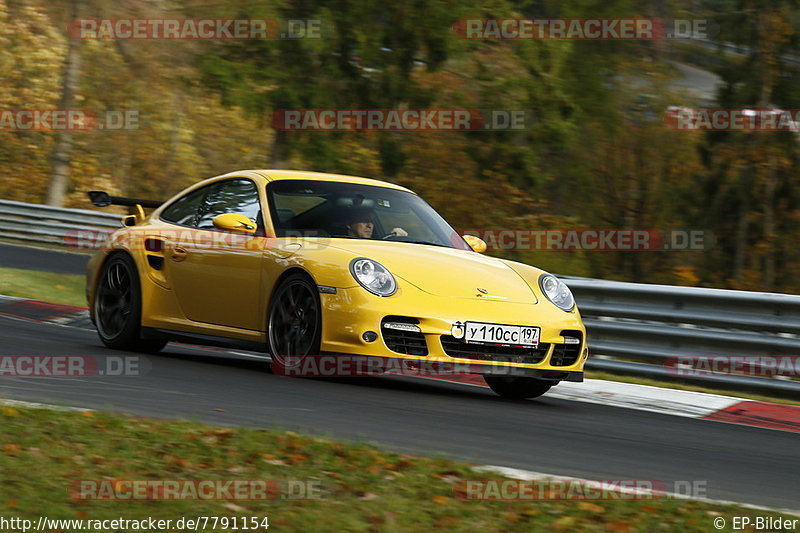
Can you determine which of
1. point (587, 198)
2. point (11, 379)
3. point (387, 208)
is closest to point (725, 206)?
point (587, 198)

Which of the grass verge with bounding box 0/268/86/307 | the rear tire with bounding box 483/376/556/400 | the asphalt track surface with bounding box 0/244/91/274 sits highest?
the asphalt track surface with bounding box 0/244/91/274

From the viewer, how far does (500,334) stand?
759 cm

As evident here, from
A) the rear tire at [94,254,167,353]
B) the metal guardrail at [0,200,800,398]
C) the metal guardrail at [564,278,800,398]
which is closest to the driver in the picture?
the rear tire at [94,254,167,353]

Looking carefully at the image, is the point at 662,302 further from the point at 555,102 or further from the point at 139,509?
the point at 555,102

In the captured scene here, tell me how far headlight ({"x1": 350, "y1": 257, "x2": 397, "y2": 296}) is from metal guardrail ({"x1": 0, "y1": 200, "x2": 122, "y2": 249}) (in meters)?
15.0

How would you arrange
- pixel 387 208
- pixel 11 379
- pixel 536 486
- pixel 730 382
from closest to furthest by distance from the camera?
pixel 536 486
pixel 11 379
pixel 387 208
pixel 730 382

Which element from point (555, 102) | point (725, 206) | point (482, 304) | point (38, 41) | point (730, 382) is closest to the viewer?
point (482, 304)

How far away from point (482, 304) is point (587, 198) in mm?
21430

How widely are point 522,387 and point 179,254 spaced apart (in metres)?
2.71

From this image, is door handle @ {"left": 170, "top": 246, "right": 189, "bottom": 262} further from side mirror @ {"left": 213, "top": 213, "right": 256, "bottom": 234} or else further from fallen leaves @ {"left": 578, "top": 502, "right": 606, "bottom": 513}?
fallen leaves @ {"left": 578, "top": 502, "right": 606, "bottom": 513}

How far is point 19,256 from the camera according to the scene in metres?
19.4

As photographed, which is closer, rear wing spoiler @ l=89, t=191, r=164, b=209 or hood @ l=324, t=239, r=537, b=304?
hood @ l=324, t=239, r=537, b=304

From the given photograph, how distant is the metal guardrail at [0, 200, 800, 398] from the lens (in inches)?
367

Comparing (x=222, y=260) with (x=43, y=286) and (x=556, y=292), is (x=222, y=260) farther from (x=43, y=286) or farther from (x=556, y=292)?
(x=43, y=286)
